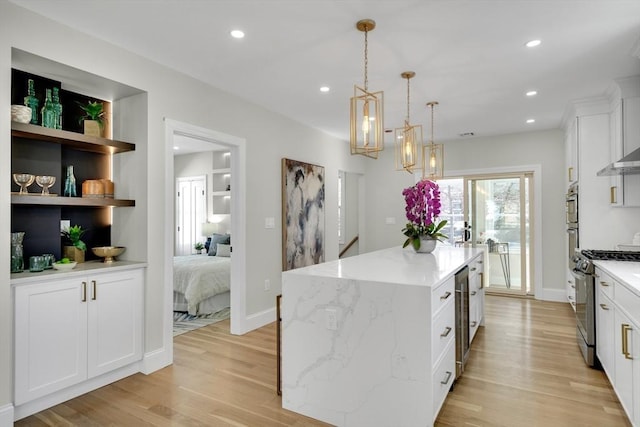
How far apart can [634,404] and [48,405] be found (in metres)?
3.51

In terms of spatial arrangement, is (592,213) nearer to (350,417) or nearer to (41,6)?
(350,417)

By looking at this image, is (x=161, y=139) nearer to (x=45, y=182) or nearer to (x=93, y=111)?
(x=93, y=111)

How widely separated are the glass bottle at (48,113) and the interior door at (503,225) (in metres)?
5.59

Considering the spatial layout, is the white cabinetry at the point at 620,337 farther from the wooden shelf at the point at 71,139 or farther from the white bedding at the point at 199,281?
the white bedding at the point at 199,281

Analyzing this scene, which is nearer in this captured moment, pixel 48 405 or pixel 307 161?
pixel 48 405

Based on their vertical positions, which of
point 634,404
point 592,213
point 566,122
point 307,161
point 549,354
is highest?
point 566,122

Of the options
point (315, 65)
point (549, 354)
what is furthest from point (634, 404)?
point (315, 65)

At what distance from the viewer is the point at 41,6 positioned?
2.26 meters

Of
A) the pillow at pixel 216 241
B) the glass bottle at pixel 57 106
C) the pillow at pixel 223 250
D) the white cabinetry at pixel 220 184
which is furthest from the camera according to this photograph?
the white cabinetry at pixel 220 184

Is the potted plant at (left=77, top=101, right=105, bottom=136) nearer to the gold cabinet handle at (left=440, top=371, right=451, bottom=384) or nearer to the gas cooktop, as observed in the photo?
the gold cabinet handle at (left=440, top=371, right=451, bottom=384)

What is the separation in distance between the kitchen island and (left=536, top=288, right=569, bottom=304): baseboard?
12.9 ft

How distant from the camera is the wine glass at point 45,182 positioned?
2580 mm

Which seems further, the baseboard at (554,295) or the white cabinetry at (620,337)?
the baseboard at (554,295)

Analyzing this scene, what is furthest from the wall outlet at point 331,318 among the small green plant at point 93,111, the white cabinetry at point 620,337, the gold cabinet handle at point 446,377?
the small green plant at point 93,111
